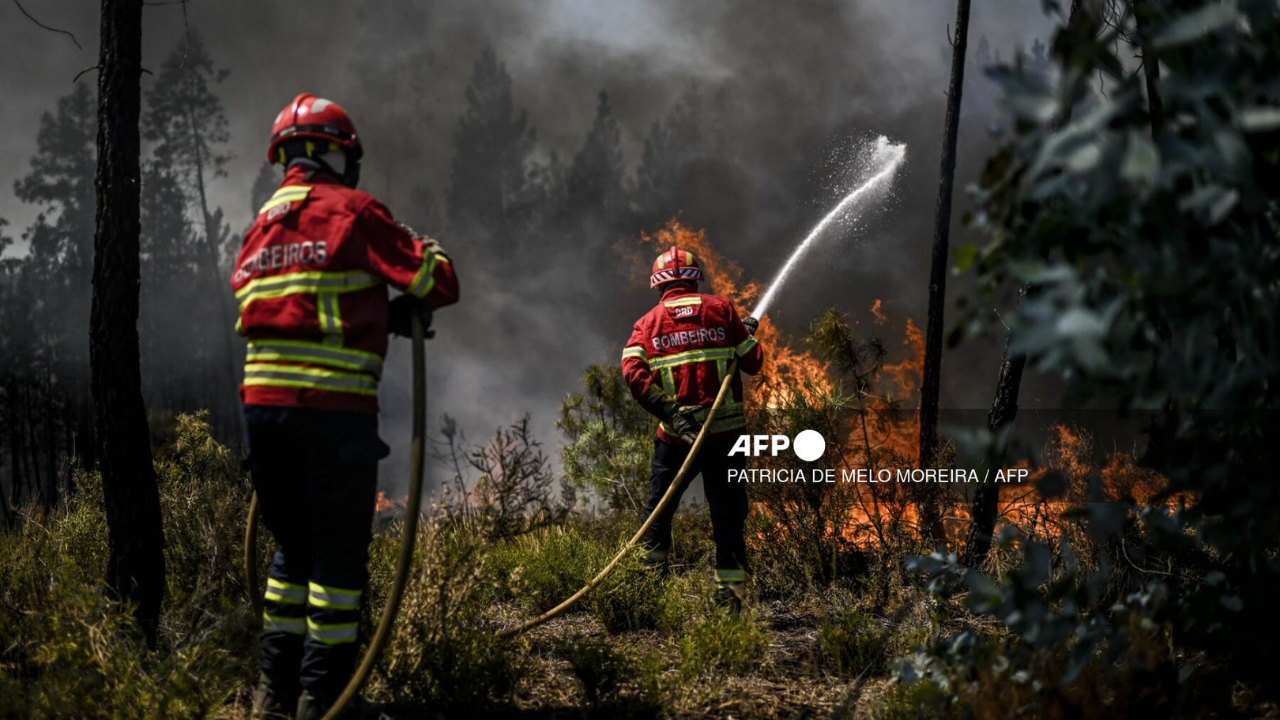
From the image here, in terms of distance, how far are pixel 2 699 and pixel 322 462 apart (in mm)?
1394

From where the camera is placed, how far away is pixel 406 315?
3.56m

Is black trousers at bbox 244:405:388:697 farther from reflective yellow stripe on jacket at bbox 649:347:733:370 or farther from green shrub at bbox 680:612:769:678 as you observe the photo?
reflective yellow stripe on jacket at bbox 649:347:733:370

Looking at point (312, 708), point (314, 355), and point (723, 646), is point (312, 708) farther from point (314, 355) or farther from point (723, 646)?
point (723, 646)

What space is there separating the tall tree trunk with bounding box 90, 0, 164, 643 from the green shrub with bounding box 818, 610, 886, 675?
3.29 metres

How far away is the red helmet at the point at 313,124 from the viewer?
3.62 m

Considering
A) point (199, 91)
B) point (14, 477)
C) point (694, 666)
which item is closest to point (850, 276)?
point (199, 91)

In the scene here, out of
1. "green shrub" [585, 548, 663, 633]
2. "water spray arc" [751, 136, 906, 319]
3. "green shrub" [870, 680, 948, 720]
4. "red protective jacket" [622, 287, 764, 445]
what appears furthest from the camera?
"water spray arc" [751, 136, 906, 319]

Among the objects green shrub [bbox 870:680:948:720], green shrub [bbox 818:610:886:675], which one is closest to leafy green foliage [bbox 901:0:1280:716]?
green shrub [bbox 870:680:948:720]

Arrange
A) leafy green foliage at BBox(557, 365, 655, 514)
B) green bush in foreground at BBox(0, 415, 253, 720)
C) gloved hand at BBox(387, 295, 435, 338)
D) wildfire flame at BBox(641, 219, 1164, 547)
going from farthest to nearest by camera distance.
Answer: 1. leafy green foliage at BBox(557, 365, 655, 514)
2. wildfire flame at BBox(641, 219, 1164, 547)
3. gloved hand at BBox(387, 295, 435, 338)
4. green bush in foreground at BBox(0, 415, 253, 720)

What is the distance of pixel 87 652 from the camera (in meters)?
3.36

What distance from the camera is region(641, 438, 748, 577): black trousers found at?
19.2 ft

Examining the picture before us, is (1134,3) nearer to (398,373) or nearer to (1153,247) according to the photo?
(1153,247)

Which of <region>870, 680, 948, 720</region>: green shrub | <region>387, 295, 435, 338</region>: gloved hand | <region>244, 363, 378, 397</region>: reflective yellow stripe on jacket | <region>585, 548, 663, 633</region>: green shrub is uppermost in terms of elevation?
<region>387, 295, 435, 338</region>: gloved hand

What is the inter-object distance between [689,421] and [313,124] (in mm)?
3222
